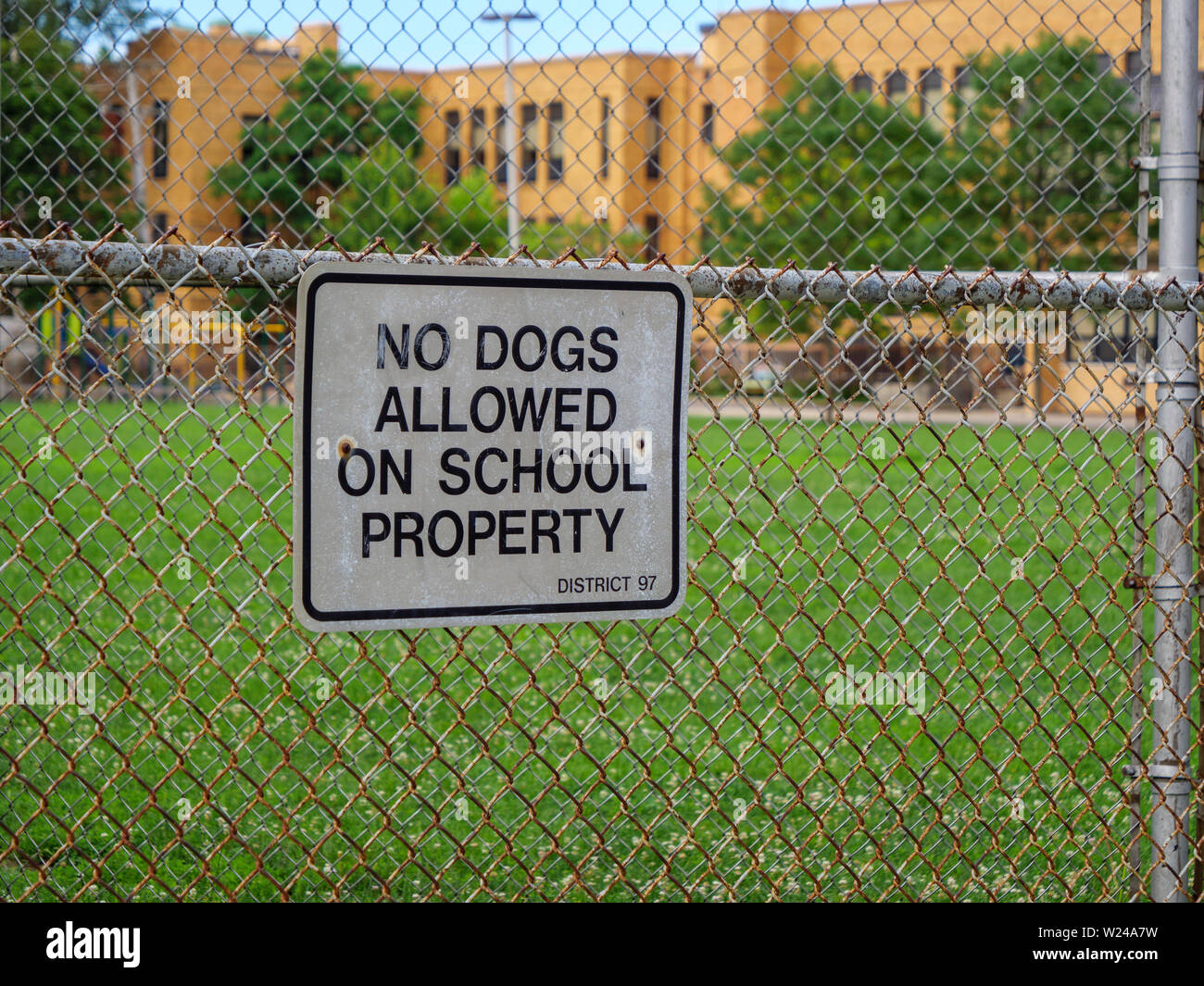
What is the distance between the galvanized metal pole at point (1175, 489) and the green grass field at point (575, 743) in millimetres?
155

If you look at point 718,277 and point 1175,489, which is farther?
point 1175,489

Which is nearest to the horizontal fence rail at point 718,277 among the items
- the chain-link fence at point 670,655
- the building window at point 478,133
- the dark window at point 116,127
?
the chain-link fence at point 670,655

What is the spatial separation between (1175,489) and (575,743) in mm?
2187

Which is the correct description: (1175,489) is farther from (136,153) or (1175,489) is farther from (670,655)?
(136,153)

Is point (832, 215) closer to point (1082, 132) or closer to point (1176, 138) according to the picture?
point (1082, 132)

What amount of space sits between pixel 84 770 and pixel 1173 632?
4.06 meters

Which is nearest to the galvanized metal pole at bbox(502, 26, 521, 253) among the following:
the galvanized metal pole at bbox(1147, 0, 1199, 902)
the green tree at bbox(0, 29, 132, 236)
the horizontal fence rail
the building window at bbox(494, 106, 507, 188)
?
the building window at bbox(494, 106, 507, 188)

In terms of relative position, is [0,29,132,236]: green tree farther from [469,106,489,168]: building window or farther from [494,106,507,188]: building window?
[494,106,507,188]: building window

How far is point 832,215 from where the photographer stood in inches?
936

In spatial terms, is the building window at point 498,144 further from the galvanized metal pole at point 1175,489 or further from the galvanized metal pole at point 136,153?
the galvanized metal pole at point 1175,489

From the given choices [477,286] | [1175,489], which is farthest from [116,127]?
[1175,489]

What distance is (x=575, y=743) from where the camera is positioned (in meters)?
4.31

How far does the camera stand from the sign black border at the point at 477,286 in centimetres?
206
